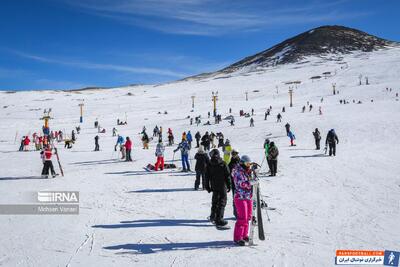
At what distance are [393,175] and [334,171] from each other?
2003 mm

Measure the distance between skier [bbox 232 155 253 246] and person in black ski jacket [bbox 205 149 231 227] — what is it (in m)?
0.85

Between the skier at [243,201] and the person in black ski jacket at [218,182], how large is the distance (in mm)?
851

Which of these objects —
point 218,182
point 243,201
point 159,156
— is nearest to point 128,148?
point 159,156

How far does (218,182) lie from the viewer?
24.4 ft

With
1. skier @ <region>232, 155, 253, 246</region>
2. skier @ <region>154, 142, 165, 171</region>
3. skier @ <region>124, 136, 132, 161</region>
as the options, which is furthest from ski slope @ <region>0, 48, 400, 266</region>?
skier @ <region>154, 142, 165, 171</region>

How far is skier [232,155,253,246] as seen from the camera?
253 inches

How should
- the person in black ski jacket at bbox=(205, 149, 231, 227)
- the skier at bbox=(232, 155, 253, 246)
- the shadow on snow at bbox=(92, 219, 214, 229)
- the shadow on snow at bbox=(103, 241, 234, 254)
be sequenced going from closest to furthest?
the shadow on snow at bbox=(103, 241, 234, 254)
the skier at bbox=(232, 155, 253, 246)
the person in black ski jacket at bbox=(205, 149, 231, 227)
the shadow on snow at bbox=(92, 219, 214, 229)

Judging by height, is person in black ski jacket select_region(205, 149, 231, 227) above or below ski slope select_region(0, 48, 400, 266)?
above

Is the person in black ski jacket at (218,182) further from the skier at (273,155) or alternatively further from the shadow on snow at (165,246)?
the skier at (273,155)

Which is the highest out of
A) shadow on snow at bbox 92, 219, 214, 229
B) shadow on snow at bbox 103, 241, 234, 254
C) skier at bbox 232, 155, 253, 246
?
skier at bbox 232, 155, 253, 246

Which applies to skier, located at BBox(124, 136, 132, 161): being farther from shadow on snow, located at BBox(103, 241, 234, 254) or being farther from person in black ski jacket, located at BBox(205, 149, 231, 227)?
shadow on snow, located at BBox(103, 241, 234, 254)

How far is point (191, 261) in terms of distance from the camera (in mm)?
5797

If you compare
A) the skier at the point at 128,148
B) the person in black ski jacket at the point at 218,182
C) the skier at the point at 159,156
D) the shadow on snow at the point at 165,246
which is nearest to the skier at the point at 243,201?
the shadow on snow at the point at 165,246

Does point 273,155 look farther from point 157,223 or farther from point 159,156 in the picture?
point 157,223
